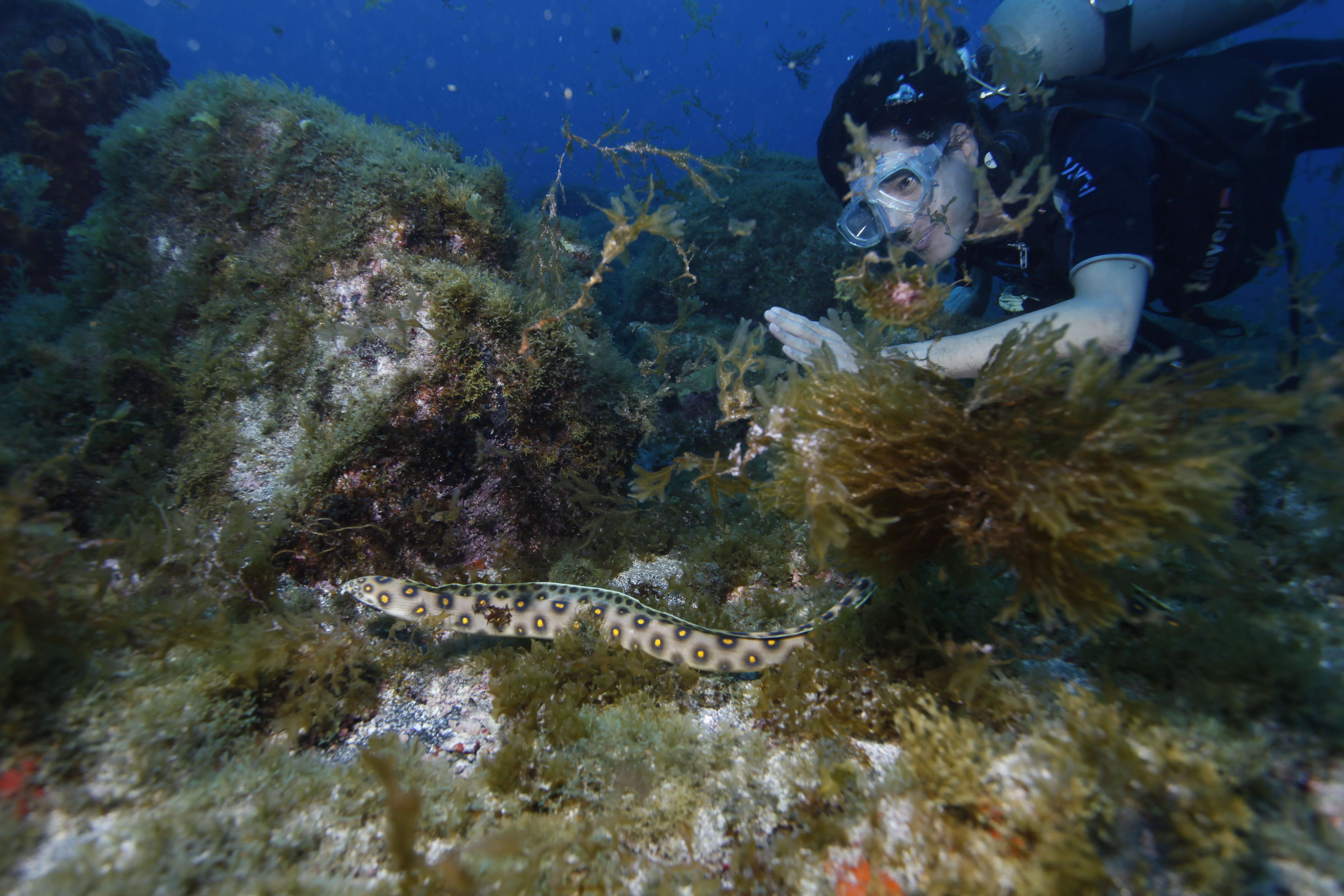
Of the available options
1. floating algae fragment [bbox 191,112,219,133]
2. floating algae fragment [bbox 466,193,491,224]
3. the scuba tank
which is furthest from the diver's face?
floating algae fragment [bbox 191,112,219,133]

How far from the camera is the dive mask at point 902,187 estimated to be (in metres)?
3.88

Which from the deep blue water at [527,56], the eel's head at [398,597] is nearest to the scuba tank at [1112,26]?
the eel's head at [398,597]

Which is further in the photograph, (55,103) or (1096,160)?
(55,103)

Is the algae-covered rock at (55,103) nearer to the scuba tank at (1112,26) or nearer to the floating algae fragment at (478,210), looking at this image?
the floating algae fragment at (478,210)

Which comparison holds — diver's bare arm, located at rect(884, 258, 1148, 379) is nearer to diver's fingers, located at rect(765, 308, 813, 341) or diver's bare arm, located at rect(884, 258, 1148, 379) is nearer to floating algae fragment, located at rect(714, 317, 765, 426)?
diver's fingers, located at rect(765, 308, 813, 341)

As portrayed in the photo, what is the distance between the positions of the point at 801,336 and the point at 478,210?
Answer: 3285 millimetres

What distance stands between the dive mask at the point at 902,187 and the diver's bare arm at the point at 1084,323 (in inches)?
49.2

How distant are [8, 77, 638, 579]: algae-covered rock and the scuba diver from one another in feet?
8.55

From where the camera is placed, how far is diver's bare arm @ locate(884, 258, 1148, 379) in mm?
2631

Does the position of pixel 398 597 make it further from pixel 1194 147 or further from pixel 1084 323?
pixel 1194 147

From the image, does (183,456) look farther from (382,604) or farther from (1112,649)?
(1112,649)

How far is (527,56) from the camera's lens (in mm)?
102562

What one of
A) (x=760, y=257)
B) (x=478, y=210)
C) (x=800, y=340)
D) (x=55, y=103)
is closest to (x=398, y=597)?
(x=478, y=210)

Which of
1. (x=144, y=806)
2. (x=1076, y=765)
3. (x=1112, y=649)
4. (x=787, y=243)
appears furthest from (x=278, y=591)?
(x=787, y=243)
